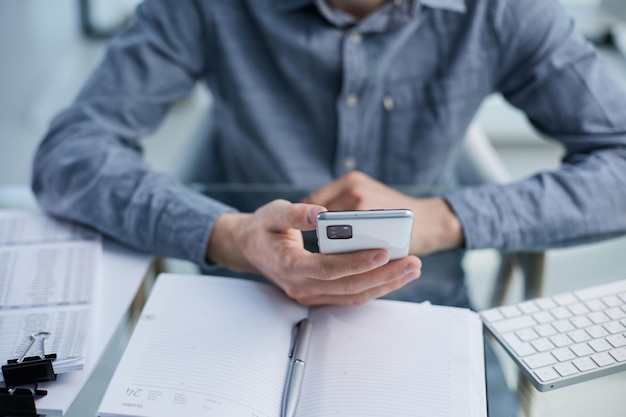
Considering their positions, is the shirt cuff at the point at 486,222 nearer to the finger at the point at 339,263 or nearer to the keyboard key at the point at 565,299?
the keyboard key at the point at 565,299

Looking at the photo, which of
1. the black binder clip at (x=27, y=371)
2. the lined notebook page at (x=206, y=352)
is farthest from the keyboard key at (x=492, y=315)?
the black binder clip at (x=27, y=371)

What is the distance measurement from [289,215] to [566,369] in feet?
1.06

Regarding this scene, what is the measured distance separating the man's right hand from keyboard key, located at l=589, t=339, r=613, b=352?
206 millimetres

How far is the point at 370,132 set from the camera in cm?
108

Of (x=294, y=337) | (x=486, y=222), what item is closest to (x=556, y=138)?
(x=486, y=222)

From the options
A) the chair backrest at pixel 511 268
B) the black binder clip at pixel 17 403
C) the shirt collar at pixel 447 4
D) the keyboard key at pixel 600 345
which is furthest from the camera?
the shirt collar at pixel 447 4

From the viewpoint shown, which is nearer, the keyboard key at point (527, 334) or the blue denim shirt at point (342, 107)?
the keyboard key at point (527, 334)

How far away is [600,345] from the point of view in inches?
27.5

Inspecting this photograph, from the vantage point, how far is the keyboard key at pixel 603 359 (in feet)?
2.22

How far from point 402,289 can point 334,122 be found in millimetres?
379

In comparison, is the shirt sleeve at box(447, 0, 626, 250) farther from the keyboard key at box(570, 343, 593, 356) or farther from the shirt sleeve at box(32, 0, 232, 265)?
the shirt sleeve at box(32, 0, 232, 265)

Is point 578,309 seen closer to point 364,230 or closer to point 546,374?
point 546,374

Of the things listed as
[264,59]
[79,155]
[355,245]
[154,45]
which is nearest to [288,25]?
[264,59]

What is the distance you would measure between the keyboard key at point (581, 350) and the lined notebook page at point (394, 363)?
10cm
